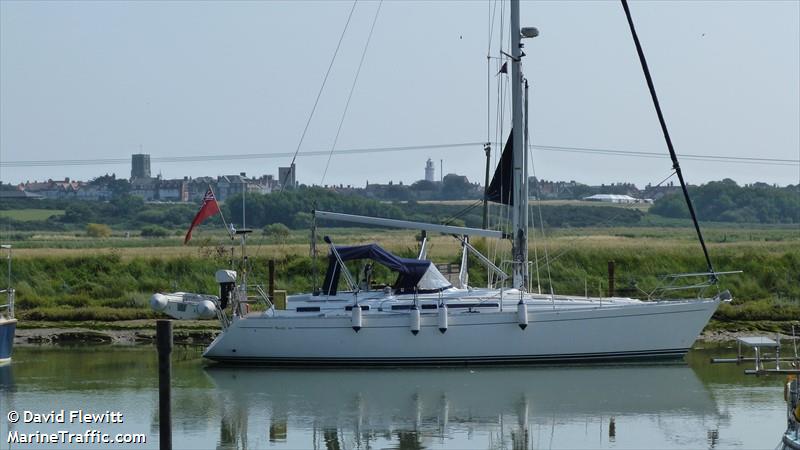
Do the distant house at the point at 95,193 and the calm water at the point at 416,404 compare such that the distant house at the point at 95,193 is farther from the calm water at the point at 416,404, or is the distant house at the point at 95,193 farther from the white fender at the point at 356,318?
the white fender at the point at 356,318

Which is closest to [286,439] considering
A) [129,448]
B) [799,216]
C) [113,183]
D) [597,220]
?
[129,448]

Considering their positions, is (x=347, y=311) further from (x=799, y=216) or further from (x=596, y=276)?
(x=799, y=216)

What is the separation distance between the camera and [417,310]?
30.5 m

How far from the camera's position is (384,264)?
3144 centimetres

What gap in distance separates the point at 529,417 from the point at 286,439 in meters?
4.81

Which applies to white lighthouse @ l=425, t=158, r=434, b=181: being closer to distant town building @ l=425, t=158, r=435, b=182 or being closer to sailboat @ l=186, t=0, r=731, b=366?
distant town building @ l=425, t=158, r=435, b=182

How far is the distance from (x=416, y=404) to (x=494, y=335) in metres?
4.28

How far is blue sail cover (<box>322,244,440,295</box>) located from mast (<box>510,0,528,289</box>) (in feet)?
7.17

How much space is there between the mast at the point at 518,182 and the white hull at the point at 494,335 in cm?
154

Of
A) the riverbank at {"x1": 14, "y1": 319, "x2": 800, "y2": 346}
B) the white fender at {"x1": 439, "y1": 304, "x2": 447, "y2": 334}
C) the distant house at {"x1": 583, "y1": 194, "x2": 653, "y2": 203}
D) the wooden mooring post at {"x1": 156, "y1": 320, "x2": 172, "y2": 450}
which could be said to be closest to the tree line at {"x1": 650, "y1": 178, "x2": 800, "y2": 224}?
the distant house at {"x1": 583, "y1": 194, "x2": 653, "y2": 203}

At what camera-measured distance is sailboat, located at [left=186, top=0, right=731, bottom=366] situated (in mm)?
30656

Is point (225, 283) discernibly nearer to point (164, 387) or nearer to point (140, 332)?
point (140, 332)

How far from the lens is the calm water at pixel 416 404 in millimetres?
24000

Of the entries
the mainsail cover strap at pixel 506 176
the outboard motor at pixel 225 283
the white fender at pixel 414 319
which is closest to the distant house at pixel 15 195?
the outboard motor at pixel 225 283
